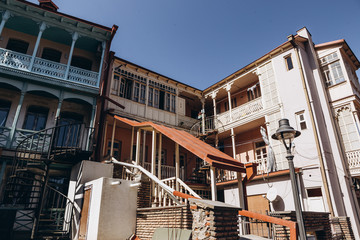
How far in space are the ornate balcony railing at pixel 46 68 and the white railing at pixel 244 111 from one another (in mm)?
9238

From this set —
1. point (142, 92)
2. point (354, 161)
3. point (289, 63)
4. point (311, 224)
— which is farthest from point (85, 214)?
point (289, 63)

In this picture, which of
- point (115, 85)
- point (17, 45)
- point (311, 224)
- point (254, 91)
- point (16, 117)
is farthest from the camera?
point (254, 91)

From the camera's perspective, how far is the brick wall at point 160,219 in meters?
6.07

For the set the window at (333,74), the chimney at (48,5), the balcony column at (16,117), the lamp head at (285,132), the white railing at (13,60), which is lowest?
the lamp head at (285,132)

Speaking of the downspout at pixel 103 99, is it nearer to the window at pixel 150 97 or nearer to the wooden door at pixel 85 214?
the window at pixel 150 97

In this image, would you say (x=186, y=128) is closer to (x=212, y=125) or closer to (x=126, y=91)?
(x=212, y=125)

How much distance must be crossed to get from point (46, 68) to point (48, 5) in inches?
159

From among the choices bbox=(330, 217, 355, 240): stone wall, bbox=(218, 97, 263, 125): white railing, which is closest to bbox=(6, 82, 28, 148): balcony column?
bbox=(218, 97, 263, 125): white railing

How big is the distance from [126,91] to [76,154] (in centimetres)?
642

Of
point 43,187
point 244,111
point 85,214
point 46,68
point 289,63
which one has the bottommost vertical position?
point 85,214

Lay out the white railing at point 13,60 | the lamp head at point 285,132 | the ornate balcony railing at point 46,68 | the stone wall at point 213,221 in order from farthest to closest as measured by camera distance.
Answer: the ornate balcony railing at point 46,68 → the white railing at point 13,60 → the lamp head at point 285,132 → the stone wall at point 213,221

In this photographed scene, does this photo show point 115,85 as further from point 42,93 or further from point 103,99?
point 42,93

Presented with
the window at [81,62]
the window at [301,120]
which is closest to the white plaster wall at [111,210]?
the window at [81,62]

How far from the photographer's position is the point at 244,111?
15625 mm
